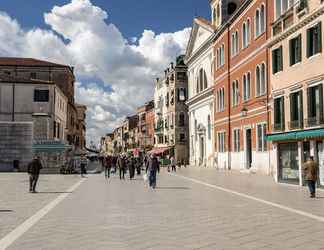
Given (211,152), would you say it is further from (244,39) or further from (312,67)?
(312,67)

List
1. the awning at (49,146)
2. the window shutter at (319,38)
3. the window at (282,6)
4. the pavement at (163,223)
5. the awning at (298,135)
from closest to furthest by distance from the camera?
the pavement at (163,223) → the awning at (298,135) → the window shutter at (319,38) → the window at (282,6) → the awning at (49,146)

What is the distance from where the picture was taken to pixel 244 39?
149ft

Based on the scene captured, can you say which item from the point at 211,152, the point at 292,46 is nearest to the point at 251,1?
the point at 292,46

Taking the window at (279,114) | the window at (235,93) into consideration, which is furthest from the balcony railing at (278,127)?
the window at (235,93)

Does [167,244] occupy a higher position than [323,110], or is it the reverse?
[323,110]

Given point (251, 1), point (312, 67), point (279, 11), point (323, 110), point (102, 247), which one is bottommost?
point (102, 247)

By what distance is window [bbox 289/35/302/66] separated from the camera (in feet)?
88.5

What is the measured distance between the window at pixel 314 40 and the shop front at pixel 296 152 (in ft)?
11.9

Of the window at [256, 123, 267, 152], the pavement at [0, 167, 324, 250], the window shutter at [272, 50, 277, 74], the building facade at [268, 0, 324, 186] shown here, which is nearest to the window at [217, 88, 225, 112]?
the window at [256, 123, 267, 152]

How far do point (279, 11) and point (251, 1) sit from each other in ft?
35.2

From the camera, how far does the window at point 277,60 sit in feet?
97.3

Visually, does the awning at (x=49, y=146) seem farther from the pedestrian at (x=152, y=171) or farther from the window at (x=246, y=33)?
the pedestrian at (x=152, y=171)

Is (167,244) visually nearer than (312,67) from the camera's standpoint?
Yes

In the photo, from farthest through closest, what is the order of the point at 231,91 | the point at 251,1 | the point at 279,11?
the point at 231,91 → the point at 251,1 → the point at 279,11
